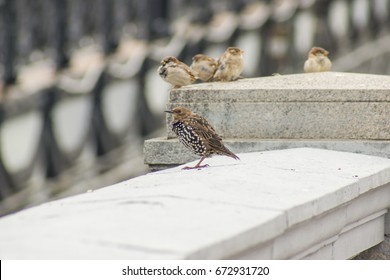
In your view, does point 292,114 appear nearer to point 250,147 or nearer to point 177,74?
point 250,147

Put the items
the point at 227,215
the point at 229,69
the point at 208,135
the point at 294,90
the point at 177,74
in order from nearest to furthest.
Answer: the point at 227,215 → the point at 208,135 → the point at 294,90 → the point at 177,74 → the point at 229,69

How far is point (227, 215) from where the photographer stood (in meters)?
6.03

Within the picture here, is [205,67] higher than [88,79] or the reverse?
higher

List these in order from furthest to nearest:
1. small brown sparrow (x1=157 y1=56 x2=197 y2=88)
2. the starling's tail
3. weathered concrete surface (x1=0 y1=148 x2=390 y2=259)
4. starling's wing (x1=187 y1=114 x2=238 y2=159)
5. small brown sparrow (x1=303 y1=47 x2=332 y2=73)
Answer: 1. small brown sparrow (x1=303 y1=47 x2=332 y2=73)
2. small brown sparrow (x1=157 y1=56 x2=197 y2=88)
3. starling's wing (x1=187 y1=114 x2=238 y2=159)
4. the starling's tail
5. weathered concrete surface (x1=0 y1=148 x2=390 y2=259)

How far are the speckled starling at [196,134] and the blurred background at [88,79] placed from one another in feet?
25.9

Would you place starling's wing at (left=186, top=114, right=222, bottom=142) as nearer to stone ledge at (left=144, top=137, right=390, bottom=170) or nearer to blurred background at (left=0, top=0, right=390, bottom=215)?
stone ledge at (left=144, top=137, right=390, bottom=170)

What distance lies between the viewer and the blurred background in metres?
17.2

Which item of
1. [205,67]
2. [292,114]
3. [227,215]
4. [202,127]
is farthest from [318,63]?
[227,215]

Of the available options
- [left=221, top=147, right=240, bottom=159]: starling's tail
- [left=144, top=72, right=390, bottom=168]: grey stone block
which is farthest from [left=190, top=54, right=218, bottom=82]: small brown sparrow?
[left=221, top=147, right=240, bottom=159]: starling's tail

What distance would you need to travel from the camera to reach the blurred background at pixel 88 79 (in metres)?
17.2

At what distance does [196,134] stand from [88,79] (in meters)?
11.4

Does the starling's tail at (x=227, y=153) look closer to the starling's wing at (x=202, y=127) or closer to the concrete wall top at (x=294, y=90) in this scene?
the starling's wing at (x=202, y=127)

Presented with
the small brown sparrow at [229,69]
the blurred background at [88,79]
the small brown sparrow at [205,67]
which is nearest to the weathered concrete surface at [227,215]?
the small brown sparrow at [229,69]

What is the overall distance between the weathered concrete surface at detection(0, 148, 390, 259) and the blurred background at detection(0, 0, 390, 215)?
894 cm
